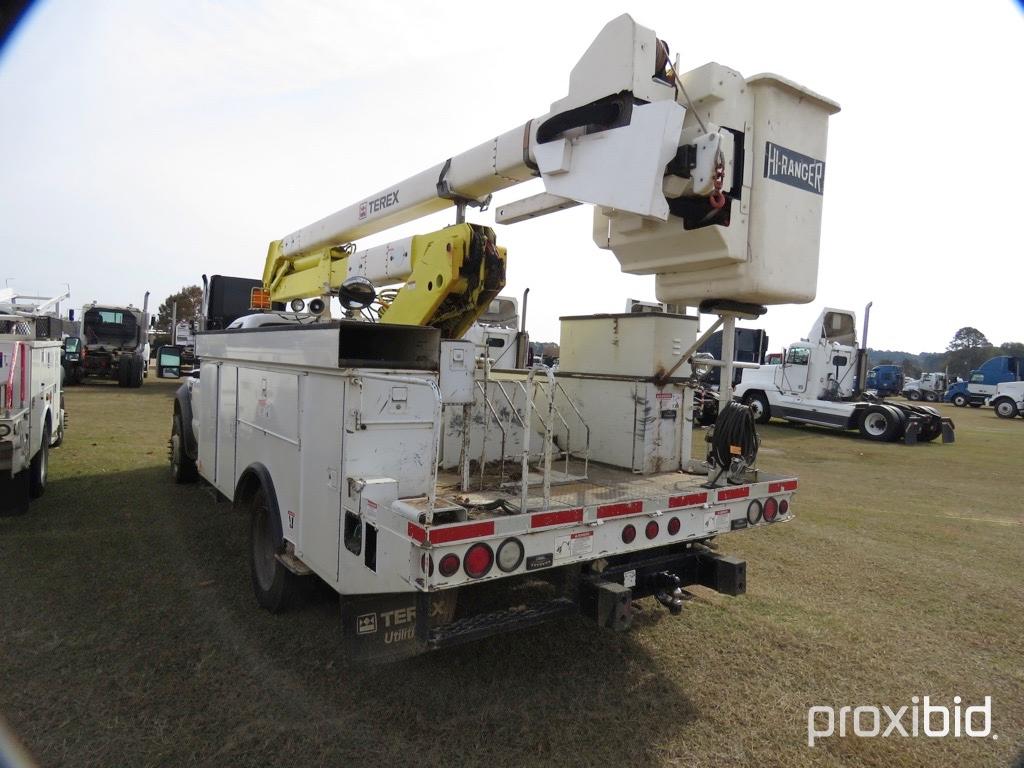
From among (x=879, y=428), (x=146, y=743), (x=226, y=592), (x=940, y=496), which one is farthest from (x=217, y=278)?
(x=879, y=428)

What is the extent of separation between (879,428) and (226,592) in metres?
16.1

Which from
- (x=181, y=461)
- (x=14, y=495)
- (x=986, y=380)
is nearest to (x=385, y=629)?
(x=14, y=495)

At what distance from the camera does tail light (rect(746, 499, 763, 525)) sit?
12.5ft

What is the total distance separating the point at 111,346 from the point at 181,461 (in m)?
16.8

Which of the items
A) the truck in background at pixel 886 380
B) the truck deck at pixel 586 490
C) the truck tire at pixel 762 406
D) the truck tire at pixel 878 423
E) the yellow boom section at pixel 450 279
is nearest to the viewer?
the truck deck at pixel 586 490

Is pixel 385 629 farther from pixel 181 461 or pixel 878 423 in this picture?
pixel 878 423

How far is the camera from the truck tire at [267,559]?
3.86m

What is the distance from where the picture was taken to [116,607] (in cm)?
400

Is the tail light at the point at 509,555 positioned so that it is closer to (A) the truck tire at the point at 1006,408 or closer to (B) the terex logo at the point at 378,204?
(B) the terex logo at the point at 378,204

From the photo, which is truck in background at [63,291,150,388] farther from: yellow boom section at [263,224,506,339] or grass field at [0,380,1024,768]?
yellow boom section at [263,224,506,339]

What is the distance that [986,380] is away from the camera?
33.4m

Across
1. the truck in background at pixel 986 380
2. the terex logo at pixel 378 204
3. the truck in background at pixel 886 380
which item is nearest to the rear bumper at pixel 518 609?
the terex logo at pixel 378 204

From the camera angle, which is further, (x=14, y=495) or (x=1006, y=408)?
(x=1006, y=408)

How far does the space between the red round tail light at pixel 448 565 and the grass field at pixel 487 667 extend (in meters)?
0.80
